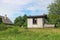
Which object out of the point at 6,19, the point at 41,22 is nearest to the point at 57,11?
the point at 41,22

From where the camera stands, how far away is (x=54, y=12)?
4478cm


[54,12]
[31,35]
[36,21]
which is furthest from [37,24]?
[31,35]

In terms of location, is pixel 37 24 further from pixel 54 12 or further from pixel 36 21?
pixel 54 12

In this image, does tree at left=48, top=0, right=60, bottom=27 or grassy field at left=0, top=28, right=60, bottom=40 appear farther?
tree at left=48, top=0, right=60, bottom=27

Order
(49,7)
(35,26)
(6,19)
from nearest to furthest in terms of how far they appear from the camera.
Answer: (35,26) < (49,7) < (6,19)

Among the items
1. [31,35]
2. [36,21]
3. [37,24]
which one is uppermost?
[31,35]

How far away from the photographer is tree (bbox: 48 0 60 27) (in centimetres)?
4388

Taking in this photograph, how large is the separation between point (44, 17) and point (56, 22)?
2.79 meters

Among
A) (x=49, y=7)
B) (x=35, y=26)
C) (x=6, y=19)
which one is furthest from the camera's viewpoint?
(x=6, y=19)

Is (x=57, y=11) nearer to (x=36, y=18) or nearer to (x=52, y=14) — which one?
(x=52, y=14)

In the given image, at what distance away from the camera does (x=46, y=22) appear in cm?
4472

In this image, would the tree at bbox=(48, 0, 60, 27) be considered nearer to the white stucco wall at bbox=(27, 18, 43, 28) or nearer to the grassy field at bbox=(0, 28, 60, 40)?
the white stucco wall at bbox=(27, 18, 43, 28)

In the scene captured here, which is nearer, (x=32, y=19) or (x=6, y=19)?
(x=32, y=19)

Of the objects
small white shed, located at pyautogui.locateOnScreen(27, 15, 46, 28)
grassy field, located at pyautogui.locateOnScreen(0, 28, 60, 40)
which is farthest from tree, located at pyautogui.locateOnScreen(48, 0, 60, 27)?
grassy field, located at pyautogui.locateOnScreen(0, 28, 60, 40)
